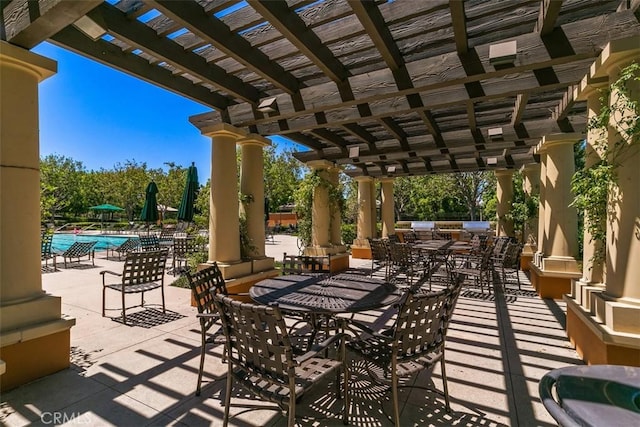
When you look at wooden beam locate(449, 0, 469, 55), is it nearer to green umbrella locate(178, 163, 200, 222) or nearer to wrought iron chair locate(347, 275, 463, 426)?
wrought iron chair locate(347, 275, 463, 426)

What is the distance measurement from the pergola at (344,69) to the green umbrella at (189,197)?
4.49 metres

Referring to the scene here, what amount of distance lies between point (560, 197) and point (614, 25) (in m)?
3.24

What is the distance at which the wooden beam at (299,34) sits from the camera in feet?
8.10

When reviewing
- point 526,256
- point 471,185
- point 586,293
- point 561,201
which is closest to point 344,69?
point 586,293

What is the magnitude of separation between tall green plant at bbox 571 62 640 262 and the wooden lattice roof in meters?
0.45

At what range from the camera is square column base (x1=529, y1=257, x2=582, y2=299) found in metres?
5.05

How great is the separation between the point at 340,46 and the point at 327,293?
9.05 ft

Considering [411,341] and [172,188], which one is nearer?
[411,341]

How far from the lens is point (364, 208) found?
10555 millimetres

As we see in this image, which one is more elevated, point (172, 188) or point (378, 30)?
point (172, 188)

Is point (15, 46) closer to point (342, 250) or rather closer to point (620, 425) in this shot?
point (620, 425)

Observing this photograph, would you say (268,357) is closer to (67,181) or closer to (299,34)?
(299,34)

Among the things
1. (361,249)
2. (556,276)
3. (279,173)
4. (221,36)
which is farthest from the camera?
(279,173)

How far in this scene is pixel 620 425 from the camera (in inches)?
35.8
